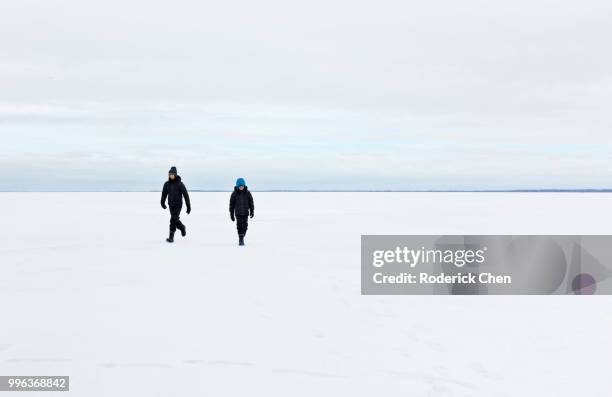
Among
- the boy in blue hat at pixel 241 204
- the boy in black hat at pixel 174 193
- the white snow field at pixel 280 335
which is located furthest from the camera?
the boy in black hat at pixel 174 193

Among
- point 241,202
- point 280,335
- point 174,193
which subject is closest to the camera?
point 280,335

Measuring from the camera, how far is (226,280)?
848 cm

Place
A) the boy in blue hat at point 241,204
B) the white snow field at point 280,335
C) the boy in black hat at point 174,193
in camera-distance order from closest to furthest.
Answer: the white snow field at point 280,335 → the boy in blue hat at point 241,204 → the boy in black hat at point 174,193

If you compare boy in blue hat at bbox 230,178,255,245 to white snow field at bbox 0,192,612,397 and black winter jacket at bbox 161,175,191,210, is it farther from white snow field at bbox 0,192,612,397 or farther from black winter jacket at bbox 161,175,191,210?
white snow field at bbox 0,192,612,397

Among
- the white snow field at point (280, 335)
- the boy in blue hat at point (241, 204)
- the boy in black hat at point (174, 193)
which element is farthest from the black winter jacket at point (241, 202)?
the white snow field at point (280, 335)

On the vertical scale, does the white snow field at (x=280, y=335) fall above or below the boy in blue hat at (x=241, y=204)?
below

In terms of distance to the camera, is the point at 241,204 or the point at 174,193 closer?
the point at 241,204

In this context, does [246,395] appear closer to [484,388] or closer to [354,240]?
[484,388]

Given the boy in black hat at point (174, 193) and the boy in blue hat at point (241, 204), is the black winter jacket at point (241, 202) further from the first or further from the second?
the boy in black hat at point (174, 193)

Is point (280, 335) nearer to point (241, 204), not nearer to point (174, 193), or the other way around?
point (241, 204)

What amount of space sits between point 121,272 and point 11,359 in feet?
15.2

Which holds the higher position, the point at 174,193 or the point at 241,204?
the point at 174,193

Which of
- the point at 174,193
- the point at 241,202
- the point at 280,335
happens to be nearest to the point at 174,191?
the point at 174,193

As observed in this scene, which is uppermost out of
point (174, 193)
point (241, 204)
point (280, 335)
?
point (174, 193)
